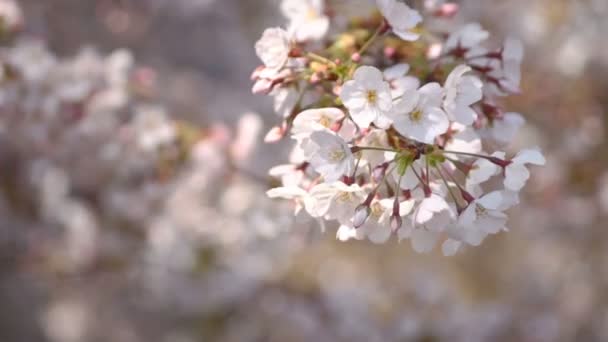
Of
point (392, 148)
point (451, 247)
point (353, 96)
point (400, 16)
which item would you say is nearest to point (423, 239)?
point (451, 247)

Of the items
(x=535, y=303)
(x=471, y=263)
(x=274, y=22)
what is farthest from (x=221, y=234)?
(x=471, y=263)

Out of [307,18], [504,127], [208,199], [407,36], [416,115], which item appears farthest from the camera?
[208,199]

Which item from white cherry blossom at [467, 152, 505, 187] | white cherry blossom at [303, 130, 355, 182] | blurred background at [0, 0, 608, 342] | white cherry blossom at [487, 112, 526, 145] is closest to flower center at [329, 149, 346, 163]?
white cherry blossom at [303, 130, 355, 182]

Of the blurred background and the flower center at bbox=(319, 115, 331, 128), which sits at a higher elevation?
the blurred background

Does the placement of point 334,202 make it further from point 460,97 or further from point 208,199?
point 208,199

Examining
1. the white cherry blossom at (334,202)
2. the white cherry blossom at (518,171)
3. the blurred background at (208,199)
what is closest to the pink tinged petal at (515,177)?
the white cherry blossom at (518,171)

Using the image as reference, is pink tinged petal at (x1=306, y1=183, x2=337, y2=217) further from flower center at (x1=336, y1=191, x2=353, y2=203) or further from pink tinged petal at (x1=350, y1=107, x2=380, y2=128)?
pink tinged petal at (x1=350, y1=107, x2=380, y2=128)
